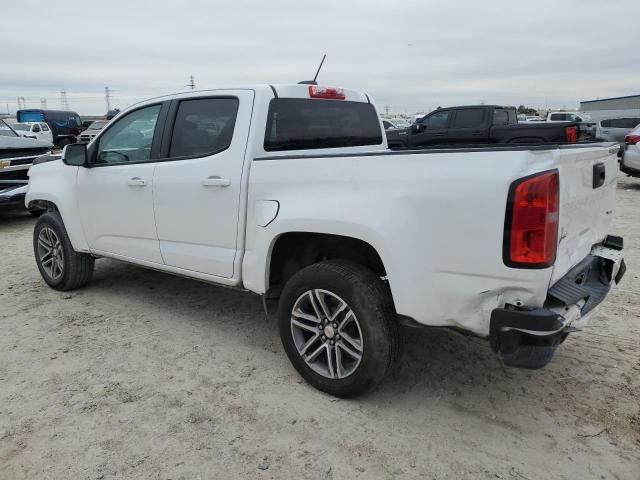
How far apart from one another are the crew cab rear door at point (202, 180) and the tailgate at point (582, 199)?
6.31 feet

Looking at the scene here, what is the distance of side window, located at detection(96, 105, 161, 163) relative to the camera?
414 cm

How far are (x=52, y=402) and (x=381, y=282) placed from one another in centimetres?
208

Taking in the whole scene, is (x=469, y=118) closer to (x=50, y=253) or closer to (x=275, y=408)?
(x=50, y=253)

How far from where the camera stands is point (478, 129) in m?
13.6

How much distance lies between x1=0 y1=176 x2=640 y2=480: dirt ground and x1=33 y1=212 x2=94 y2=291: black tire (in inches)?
25.6

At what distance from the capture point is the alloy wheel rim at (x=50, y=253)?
16.6 feet

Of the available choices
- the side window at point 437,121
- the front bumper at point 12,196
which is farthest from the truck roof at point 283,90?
the side window at point 437,121

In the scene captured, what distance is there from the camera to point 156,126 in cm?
406

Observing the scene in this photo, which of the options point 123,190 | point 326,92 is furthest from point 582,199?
point 123,190

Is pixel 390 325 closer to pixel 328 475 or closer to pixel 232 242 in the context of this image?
pixel 328 475

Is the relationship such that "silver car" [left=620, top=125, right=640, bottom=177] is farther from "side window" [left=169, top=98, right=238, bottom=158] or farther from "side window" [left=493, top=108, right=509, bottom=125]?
"side window" [left=169, top=98, right=238, bottom=158]

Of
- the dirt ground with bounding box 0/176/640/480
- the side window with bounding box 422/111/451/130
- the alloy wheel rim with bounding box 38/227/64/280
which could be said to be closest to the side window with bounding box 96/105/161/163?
the alloy wheel rim with bounding box 38/227/64/280

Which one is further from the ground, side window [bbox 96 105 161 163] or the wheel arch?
side window [bbox 96 105 161 163]

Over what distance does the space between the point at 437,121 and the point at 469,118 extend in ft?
3.07
